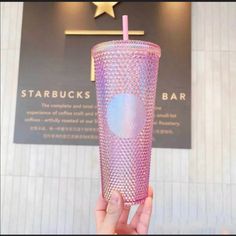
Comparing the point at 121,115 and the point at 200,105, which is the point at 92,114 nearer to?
the point at 200,105

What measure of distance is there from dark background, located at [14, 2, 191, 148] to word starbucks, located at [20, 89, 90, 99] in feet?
0.07

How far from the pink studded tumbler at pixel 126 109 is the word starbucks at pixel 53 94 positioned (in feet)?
3.33

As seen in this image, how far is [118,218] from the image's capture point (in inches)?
15.3

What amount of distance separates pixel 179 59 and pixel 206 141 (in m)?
0.42

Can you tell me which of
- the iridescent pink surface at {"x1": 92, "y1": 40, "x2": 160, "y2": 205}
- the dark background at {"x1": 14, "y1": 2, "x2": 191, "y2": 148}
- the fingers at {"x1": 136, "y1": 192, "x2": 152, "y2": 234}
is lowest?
the fingers at {"x1": 136, "y1": 192, "x2": 152, "y2": 234}

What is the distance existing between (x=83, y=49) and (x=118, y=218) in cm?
118

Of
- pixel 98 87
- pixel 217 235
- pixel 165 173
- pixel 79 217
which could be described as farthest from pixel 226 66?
pixel 217 235

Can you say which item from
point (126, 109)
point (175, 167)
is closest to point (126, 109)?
point (126, 109)

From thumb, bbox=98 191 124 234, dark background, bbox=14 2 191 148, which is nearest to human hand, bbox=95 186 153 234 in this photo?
thumb, bbox=98 191 124 234

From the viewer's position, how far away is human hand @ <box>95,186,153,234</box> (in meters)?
0.38

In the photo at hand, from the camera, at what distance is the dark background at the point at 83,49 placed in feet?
4.57

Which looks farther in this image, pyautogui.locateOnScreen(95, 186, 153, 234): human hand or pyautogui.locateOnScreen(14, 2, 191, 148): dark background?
pyautogui.locateOnScreen(14, 2, 191, 148): dark background

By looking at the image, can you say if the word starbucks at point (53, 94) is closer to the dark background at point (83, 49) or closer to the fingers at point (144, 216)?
Answer: the dark background at point (83, 49)

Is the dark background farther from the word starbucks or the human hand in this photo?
the human hand
